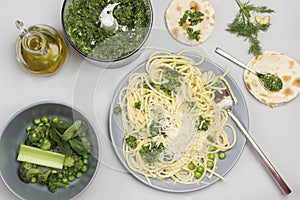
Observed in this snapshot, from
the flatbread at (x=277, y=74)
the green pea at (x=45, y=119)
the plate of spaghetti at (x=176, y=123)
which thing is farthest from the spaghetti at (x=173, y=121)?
the green pea at (x=45, y=119)

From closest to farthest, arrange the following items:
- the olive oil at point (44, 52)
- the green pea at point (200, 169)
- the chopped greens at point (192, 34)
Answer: the olive oil at point (44, 52), the green pea at point (200, 169), the chopped greens at point (192, 34)

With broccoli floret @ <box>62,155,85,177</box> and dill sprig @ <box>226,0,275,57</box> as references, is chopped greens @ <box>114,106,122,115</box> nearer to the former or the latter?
broccoli floret @ <box>62,155,85,177</box>

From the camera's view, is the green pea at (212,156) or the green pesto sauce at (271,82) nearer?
the green pea at (212,156)

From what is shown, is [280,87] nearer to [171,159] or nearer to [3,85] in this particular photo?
[171,159]

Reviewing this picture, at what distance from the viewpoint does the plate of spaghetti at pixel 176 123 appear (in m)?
2.64

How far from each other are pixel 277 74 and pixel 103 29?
110 centimetres

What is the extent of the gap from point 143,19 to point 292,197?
1383mm

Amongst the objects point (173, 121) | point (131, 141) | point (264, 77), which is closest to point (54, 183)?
point (131, 141)

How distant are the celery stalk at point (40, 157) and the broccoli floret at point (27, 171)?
0.03 meters

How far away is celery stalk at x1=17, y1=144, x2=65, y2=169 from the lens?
Result: 8.57 ft

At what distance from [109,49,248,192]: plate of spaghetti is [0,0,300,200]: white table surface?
83mm

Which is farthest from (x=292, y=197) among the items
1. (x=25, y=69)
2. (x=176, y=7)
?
(x=25, y=69)

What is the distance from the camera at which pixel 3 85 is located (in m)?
2.76

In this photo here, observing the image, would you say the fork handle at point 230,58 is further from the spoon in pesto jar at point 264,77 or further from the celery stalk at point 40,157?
the celery stalk at point 40,157
